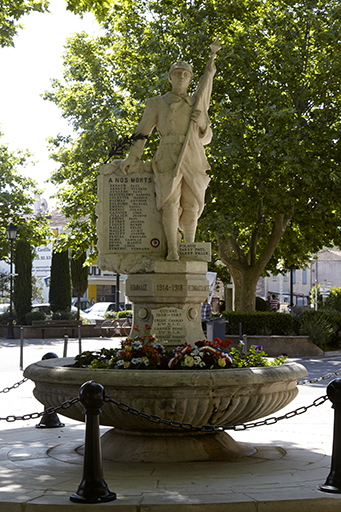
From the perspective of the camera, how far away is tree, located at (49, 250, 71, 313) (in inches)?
1329

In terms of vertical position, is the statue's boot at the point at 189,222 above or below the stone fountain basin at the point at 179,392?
above

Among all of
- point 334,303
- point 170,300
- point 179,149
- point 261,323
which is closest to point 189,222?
point 179,149

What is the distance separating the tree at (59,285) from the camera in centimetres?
3375

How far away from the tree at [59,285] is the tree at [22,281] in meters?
1.20

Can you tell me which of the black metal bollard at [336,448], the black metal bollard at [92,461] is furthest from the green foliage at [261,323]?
the black metal bollard at [92,461]

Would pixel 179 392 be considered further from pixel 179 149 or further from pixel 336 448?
pixel 179 149

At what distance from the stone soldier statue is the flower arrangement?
1339 millimetres

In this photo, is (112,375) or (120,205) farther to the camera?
(120,205)

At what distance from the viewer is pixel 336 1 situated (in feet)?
70.6

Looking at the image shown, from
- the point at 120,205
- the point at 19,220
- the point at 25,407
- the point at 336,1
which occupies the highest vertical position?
the point at 336,1

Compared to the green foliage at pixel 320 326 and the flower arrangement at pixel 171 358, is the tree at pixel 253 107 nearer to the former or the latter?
the green foliage at pixel 320 326

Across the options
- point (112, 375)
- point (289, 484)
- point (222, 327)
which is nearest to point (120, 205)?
point (112, 375)

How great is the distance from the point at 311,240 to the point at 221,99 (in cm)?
663

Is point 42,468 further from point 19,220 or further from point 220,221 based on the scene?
point 19,220
